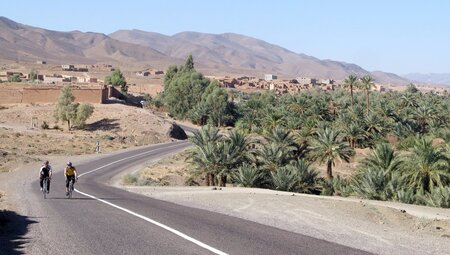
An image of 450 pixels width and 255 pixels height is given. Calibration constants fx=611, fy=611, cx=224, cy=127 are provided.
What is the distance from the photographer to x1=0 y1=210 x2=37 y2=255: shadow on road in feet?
39.5

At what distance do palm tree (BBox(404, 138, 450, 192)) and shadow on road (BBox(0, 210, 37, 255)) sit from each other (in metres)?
25.3

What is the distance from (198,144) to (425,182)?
14.8 meters

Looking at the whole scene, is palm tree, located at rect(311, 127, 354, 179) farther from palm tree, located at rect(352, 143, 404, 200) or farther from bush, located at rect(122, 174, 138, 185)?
bush, located at rect(122, 174, 138, 185)

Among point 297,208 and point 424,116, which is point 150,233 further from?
point 424,116

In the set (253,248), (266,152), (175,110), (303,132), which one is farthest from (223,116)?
(253,248)

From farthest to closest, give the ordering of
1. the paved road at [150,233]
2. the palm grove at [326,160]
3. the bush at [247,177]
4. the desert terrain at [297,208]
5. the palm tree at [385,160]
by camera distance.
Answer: the palm tree at [385,160], the bush at [247,177], the palm grove at [326,160], the desert terrain at [297,208], the paved road at [150,233]

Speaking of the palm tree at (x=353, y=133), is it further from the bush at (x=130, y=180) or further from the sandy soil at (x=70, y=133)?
the bush at (x=130, y=180)

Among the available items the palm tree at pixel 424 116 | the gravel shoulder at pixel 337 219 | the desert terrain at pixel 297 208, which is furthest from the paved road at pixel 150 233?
the palm tree at pixel 424 116

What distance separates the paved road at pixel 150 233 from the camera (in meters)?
11.8

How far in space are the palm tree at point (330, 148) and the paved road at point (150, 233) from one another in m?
27.1

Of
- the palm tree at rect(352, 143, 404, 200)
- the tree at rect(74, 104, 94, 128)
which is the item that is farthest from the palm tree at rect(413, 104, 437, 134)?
the tree at rect(74, 104, 94, 128)

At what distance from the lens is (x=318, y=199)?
2098cm

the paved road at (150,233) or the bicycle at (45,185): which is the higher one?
the paved road at (150,233)

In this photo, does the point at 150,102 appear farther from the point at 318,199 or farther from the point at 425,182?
the point at 318,199
